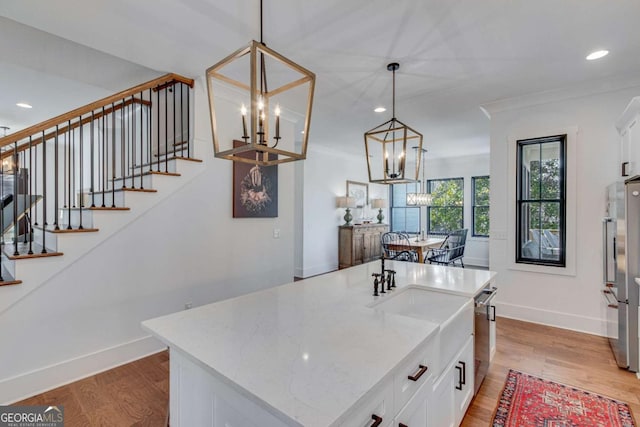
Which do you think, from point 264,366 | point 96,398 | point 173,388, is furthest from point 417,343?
point 96,398

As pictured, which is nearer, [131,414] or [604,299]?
[131,414]

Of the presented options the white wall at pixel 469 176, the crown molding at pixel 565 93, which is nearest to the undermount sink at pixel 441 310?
the crown molding at pixel 565 93

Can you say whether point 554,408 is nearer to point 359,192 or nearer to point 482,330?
point 482,330

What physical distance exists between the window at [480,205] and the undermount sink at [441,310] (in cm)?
613

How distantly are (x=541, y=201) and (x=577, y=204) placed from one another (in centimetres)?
35

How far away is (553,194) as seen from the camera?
3764mm

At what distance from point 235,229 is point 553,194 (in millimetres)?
3905

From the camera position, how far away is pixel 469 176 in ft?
25.4

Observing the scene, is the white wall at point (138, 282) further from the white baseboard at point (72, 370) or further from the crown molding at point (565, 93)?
the crown molding at point (565, 93)

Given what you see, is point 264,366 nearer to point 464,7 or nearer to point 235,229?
point 464,7

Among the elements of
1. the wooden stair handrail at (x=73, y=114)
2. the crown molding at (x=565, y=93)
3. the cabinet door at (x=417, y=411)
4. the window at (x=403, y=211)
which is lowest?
the cabinet door at (x=417, y=411)

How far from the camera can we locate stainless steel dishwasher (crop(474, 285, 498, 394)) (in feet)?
7.02

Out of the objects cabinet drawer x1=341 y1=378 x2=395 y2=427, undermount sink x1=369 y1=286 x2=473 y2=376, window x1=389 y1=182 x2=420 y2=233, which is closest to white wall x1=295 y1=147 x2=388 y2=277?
window x1=389 y1=182 x2=420 y2=233

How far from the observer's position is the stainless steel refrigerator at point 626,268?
8.35 ft
